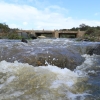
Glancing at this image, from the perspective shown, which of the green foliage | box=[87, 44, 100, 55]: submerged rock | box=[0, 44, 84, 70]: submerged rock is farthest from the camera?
the green foliage

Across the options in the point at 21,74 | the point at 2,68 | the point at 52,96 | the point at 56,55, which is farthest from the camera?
the point at 56,55

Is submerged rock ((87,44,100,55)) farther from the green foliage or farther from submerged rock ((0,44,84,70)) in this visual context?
the green foliage

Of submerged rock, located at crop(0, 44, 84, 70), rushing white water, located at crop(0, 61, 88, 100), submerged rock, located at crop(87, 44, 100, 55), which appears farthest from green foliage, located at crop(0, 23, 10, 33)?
rushing white water, located at crop(0, 61, 88, 100)

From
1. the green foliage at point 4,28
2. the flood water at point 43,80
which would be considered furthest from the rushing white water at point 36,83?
the green foliage at point 4,28

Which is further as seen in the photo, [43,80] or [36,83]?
[43,80]

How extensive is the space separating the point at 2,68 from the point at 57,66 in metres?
2.06

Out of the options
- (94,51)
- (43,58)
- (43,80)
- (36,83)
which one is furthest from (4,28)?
(36,83)

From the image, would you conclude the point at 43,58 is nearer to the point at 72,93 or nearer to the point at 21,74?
the point at 21,74

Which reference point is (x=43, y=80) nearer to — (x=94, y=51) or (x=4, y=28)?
(x=94, y=51)

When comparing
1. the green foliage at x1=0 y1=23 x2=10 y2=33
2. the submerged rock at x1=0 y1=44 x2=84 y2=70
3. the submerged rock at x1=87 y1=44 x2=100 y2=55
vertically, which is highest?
the green foliage at x1=0 y1=23 x2=10 y2=33

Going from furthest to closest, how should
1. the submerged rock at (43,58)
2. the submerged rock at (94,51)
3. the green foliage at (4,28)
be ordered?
1. the green foliage at (4,28)
2. the submerged rock at (94,51)
3. the submerged rock at (43,58)

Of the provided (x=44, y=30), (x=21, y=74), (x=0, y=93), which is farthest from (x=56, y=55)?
(x=44, y=30)

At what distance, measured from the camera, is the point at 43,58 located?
7.69m

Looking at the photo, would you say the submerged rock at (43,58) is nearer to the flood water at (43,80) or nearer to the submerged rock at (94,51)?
the flood water at (43,80)
